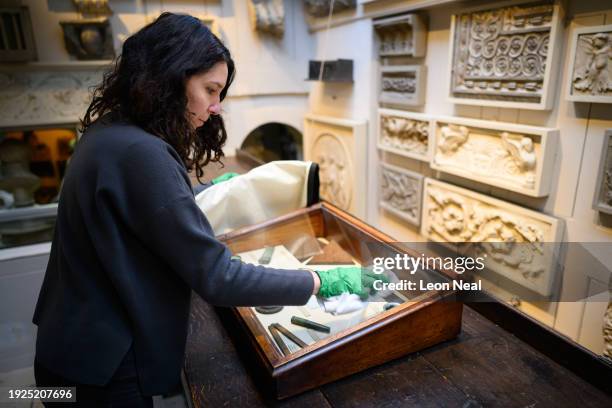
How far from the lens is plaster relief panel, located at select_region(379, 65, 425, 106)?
8.78 feet

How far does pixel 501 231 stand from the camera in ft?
7.31

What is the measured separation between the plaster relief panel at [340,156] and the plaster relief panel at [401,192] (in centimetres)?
20

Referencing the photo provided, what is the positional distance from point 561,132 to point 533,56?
1.23ft

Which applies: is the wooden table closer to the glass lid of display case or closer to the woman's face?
the glass lid of display case

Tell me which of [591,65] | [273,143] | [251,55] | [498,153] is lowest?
[273,143]

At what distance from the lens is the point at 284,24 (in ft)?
12.6

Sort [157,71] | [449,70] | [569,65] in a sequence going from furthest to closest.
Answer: [449,70] < [569,65] < [157,71]

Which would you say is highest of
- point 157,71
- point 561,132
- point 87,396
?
point 157,71

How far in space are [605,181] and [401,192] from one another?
4.64ft

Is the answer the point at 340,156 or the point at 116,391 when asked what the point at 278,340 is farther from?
the point at 340,156

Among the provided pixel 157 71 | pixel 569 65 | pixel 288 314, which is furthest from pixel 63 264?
pixel 569 65

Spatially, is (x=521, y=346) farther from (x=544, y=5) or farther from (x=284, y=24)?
(x=284, y=24)

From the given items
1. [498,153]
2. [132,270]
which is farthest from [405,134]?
[132,270]

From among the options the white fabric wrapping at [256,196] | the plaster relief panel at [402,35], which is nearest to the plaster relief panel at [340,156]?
the plaster relief panel at [402,35]
